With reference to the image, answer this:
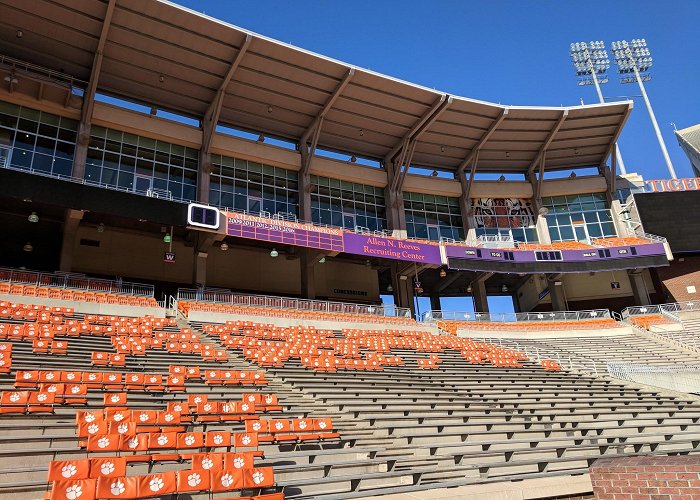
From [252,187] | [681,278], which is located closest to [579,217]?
[681,278]

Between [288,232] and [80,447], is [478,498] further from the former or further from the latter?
[288,232]

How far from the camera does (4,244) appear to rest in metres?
26.8

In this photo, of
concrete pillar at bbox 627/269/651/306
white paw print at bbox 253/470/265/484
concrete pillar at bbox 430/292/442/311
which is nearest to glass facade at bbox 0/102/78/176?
white paw print at bbox 253/470/265/484

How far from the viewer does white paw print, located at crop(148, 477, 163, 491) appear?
5.82m

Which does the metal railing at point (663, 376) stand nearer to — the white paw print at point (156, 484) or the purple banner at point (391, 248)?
the purple banner at point (391, 248)

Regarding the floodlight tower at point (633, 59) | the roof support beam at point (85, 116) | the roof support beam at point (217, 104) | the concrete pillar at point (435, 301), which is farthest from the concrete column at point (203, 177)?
the floodlight tower at point (633, 59)

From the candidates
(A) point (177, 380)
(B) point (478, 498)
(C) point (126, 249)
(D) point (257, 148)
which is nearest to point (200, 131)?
(D) point (257, 148)

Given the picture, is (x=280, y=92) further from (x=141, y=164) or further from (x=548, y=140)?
(x=548, y=140)

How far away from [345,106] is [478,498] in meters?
27.9

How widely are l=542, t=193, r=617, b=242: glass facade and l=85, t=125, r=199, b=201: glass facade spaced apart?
94.7 ft

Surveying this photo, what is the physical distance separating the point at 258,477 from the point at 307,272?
81.6ft

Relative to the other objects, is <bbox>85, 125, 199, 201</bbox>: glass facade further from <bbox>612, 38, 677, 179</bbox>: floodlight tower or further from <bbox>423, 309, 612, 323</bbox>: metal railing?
<bbox>612, 38, 677, 179</bbox>: floodlight tower

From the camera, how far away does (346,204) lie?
35.6m

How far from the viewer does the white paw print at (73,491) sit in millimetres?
5348
